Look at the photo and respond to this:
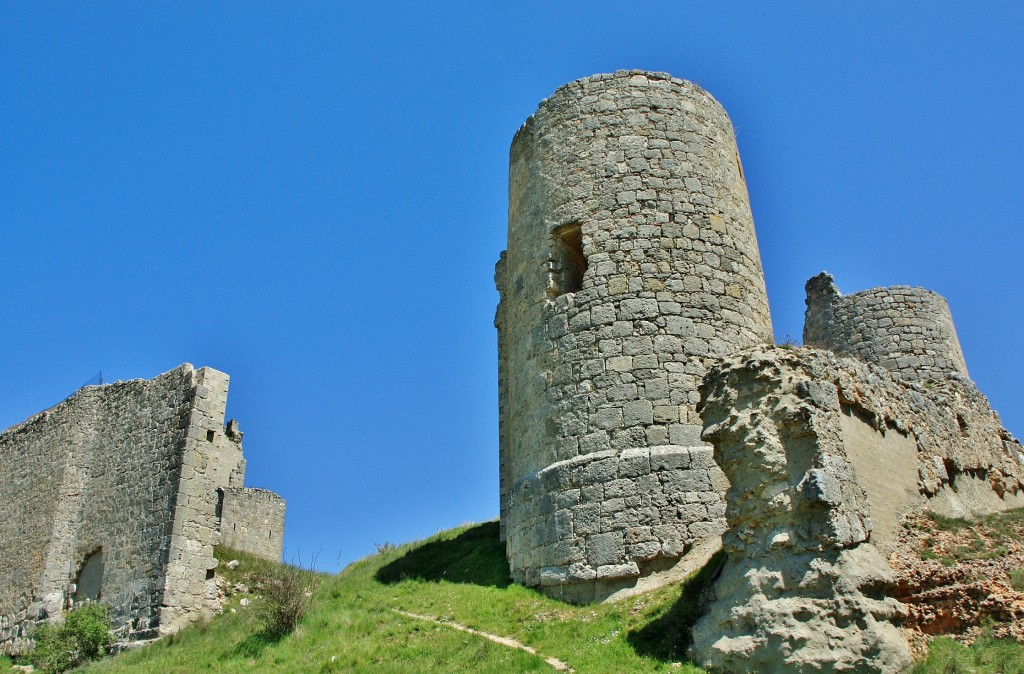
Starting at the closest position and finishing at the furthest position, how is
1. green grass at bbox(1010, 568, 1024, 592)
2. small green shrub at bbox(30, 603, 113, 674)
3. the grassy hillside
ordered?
green grass at bbox(1010, 568, 1024, 592), the grassy hillside, small green shrub at bbox(30, 603, 113, 674)

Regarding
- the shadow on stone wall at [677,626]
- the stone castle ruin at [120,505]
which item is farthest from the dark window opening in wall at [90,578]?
the shadow on stone wall at [677,626]

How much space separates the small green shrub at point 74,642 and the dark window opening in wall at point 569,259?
9139 millimetres

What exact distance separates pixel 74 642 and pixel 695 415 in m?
10.5

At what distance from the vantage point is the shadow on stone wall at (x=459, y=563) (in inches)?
497

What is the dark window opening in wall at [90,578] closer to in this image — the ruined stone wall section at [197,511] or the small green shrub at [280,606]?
the ruined stone wall section at [197,511]

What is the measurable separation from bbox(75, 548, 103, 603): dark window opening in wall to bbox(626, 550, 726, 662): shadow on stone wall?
34.6 ft

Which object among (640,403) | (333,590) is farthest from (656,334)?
(333,590)

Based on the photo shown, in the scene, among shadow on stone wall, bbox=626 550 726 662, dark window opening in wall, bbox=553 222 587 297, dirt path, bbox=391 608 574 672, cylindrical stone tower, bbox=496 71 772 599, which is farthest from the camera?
dark window opening in wall, bbox=553 222 587 297

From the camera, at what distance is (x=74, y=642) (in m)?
13.8

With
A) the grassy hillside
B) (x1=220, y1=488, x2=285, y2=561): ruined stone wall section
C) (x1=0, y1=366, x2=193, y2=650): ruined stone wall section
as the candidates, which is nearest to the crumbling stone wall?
the grassy hillside

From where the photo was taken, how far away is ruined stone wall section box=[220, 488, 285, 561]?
68.1ft

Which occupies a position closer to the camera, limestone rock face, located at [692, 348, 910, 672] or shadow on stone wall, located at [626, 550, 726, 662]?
limestone rock face, located at [692, 348, 910, 672]

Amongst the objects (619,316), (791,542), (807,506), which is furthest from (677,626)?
(619,316)

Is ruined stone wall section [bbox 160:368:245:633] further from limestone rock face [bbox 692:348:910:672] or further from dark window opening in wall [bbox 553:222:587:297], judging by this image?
limestone rock face [bbox 692:348:910:672]
